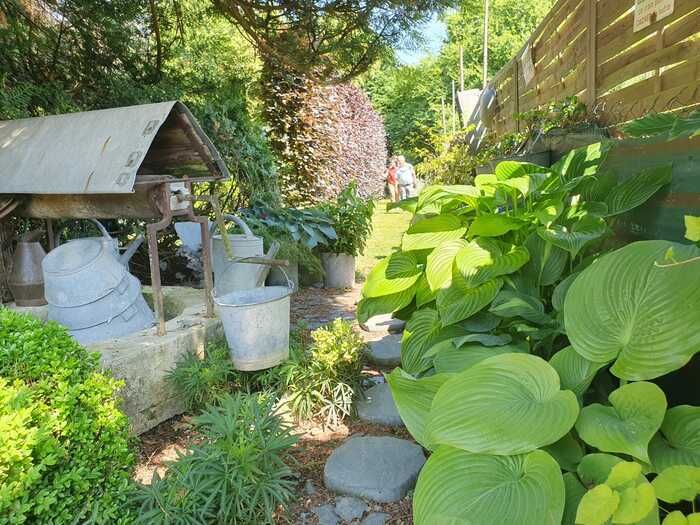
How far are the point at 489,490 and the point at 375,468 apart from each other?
1247 millimetres

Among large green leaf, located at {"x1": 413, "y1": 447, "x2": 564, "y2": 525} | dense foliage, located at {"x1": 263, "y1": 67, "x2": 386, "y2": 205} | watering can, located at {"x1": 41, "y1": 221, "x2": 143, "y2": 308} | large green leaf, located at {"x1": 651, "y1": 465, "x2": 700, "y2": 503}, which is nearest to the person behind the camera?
large green leaf, located at {"x1": 651, "y1": 465, "x2": 700, "y2": 503}

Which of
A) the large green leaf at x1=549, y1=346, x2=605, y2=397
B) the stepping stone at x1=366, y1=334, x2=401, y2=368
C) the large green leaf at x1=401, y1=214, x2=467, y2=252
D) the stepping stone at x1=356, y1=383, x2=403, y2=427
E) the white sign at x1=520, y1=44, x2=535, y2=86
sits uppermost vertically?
the white sign at x1=520, y1=44, x2=535, y2=86

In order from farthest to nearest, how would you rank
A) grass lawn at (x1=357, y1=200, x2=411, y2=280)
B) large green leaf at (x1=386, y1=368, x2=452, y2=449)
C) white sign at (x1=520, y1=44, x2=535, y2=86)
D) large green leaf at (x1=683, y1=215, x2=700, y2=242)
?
1. grass lawn at (x1=357, y1=200, x2=411, y2=280)
2. white sign at (x1=520, y1=44, x2=535, y2=86)
3. large green leaf at (x1=386, y1=368, x2=452, y2=449)
4. large green leaf at (x1=683, y1=215, x2=700, y2=242)

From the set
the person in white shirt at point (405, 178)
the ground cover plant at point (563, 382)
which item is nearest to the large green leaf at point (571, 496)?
the ground cover plant at point (563, 382)

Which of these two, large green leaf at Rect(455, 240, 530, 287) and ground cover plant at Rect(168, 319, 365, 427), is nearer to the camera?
large green leaf at Rect(455, 240, 530, 287)

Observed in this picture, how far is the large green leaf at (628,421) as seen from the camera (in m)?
1.14

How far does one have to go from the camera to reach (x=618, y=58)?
3250 millimetres

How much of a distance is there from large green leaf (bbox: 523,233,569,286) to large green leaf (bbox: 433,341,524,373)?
32cm

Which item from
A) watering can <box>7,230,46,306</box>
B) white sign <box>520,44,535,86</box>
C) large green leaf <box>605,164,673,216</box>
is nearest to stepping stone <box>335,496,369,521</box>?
large green leaf <box>605,164,673,216</box>

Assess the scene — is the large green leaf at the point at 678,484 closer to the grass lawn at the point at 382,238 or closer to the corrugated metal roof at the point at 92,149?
the corrugated metal roof at the point at 92,149

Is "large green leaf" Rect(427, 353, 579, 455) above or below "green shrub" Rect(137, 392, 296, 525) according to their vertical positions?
above

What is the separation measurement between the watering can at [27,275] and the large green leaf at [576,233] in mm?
3258

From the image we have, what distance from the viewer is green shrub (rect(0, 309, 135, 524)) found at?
5.21 feet

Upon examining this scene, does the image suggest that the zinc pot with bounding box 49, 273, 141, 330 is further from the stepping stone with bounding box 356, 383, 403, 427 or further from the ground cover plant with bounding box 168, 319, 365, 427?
the stepping stone with bounding box 356, 383, 403, 427
